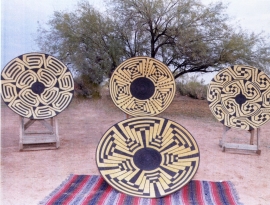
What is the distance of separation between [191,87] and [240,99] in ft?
16.2

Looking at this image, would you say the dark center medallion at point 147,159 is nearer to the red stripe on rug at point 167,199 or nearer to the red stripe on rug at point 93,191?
the red stripe on rug at point 167,199

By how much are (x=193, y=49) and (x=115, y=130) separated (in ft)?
16.5

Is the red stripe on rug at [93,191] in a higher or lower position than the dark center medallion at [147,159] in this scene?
lower

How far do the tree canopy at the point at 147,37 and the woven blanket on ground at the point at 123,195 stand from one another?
494cm

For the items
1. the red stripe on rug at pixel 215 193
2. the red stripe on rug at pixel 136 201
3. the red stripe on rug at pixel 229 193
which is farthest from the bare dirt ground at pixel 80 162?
the red stripe on rug at pixel 136 201

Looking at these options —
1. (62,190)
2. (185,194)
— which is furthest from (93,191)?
(185,194)

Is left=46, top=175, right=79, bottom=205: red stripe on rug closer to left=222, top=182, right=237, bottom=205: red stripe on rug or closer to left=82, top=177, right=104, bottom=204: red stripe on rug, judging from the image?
A: left=82, top=177, right=104, bottom=204: red stripe on rug

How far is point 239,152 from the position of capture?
4.36 m

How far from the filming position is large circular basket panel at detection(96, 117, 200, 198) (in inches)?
108

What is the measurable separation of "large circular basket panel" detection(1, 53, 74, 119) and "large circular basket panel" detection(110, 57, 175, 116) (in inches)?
26.1

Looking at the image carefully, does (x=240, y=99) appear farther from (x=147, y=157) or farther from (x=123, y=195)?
(x=123, y=195)

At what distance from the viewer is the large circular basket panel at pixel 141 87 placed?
4293 mm

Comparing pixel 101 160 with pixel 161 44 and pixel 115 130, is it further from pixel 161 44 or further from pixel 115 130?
pixel 161 44

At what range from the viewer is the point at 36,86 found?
4156 mm
